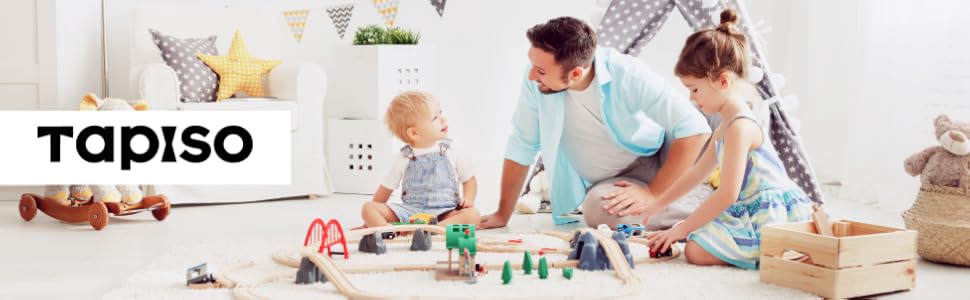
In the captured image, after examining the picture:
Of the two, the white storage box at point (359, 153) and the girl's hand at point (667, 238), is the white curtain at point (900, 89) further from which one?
the white storage box at point (359, 153)

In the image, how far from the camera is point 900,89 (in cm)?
356

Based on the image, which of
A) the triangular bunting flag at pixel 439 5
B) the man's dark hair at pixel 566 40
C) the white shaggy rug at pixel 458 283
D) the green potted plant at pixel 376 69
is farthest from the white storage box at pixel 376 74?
the white shaggy rug at pixel 458 283

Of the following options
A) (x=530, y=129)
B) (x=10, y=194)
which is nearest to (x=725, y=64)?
(x=530, y=129)

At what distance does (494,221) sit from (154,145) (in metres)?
1.29

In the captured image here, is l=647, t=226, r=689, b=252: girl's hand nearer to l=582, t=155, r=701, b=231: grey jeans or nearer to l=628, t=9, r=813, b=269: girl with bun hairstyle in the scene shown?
l=628, t=9, r=813, b=269: girl with bun hairstyle

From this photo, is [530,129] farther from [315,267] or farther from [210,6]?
[210,6]

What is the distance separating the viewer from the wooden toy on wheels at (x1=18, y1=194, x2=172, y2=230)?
122 inches

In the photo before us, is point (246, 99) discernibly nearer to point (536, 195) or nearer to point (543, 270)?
point (536, 195)

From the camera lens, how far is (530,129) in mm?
2975

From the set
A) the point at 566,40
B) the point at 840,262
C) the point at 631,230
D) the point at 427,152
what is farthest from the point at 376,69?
the point at 840,262

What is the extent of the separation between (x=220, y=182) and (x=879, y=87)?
2.38m

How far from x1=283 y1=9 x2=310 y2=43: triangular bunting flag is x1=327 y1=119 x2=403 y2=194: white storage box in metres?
0.62

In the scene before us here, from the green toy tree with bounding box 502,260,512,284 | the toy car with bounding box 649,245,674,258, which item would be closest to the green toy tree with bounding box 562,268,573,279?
the green toy tree with bounding box 502,260,512,284

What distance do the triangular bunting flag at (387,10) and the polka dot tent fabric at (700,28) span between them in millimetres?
1344
